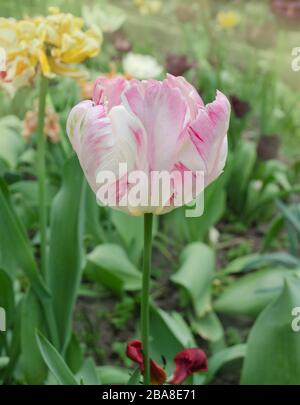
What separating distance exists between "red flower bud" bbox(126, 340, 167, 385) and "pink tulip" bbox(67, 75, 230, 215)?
0.20 metres

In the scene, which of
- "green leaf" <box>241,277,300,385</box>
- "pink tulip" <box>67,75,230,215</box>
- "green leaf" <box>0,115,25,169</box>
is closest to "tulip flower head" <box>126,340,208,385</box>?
A: "green leaf" <box>241,277,300,385</box>

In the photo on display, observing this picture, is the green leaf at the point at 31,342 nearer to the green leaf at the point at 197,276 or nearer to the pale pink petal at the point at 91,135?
the green leaf at the point at 197,276

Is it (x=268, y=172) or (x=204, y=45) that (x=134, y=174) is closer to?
(x=268, y=172)

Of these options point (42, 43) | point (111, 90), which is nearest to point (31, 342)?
point (42, 43)

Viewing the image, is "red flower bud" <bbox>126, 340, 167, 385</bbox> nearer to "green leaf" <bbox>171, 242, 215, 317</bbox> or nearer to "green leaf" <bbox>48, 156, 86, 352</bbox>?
"green leaf" <bbox>48, 156, 86, 352</bbox>

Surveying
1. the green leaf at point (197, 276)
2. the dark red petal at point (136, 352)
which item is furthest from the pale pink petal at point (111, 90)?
the green leaf at point (197, 276)

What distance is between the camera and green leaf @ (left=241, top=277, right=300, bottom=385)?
0.92 meters

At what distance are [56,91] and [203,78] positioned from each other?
44 centimetres

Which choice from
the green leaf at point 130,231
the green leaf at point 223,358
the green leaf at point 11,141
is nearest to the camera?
the green leaf at point 223,358

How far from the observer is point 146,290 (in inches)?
28.8

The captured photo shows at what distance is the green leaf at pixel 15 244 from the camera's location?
3.25 feet

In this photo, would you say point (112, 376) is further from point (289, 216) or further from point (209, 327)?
point (289, 216)

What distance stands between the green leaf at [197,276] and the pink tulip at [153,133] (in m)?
0.73
